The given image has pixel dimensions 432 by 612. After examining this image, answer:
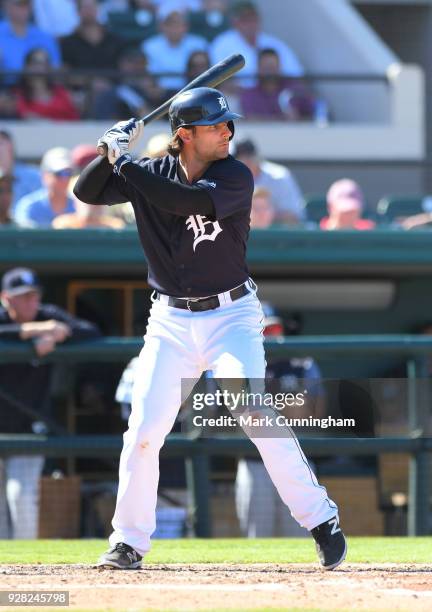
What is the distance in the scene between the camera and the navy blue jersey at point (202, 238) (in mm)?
4852

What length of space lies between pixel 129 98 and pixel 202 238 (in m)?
7.04

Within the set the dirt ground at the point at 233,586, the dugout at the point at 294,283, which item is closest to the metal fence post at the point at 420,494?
the dugout at the point at 294,283

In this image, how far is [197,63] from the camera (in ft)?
38.6

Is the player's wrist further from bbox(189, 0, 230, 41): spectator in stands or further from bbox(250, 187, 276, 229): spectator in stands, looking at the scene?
bbox(189, 0, 230, 41): spectator in stands

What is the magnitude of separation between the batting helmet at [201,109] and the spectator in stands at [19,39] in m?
7.20

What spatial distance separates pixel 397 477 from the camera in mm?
8281

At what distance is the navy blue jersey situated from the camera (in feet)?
15.9

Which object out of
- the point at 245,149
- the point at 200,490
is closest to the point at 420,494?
the point at 200,490

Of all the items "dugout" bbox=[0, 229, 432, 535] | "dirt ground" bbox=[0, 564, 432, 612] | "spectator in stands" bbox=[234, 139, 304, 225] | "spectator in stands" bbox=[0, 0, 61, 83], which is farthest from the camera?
"spectator in stands" bbox=[0, 0, 61, 83]

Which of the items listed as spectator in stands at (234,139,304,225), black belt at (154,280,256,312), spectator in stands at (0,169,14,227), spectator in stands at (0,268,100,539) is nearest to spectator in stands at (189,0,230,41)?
spectator in stands at (234,139,304,225)

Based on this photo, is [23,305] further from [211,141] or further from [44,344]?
[211,141]

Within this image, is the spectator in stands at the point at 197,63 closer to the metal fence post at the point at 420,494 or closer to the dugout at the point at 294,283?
the dugout at the point at 294,283

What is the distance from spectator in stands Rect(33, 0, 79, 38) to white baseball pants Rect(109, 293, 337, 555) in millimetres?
8109

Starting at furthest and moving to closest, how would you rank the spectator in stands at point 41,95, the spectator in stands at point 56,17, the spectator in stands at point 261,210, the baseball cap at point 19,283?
the spectator in stands at point 56,17 → the spectator in stands at point 41,95 → the spectator in stands at point 261,210 → the baseball cap at point 19,283
